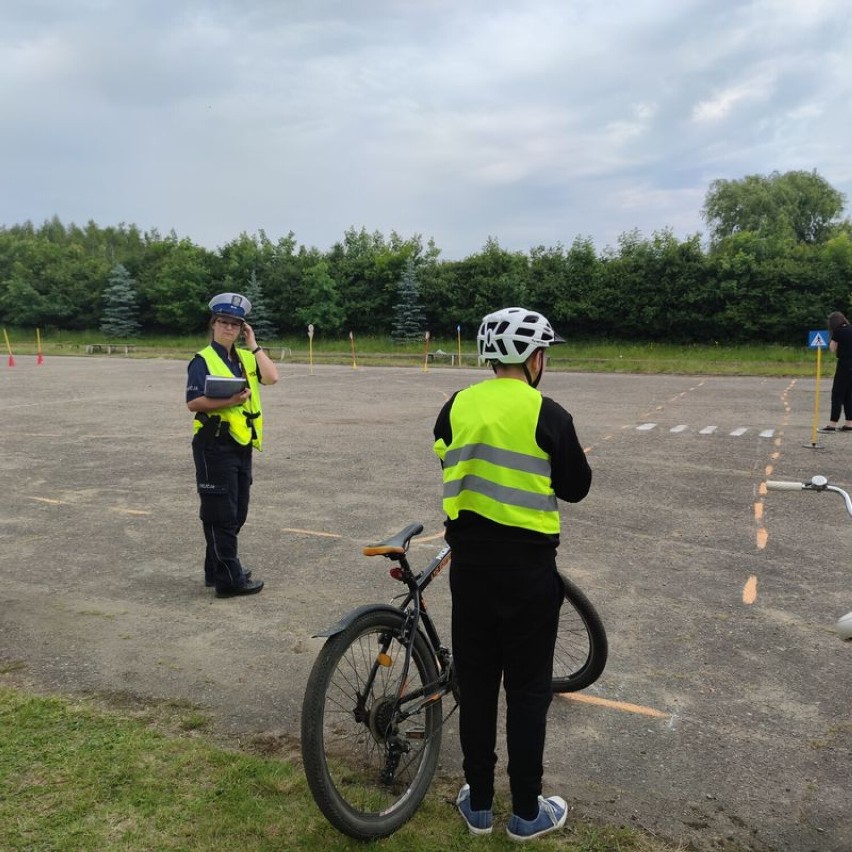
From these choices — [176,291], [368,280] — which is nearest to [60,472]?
[368,280]

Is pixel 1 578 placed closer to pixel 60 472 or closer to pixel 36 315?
pixel 60 472

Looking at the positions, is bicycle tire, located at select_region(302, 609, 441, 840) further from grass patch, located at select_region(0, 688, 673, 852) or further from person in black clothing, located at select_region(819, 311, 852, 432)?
person in black clothing, located at select_region(819, 311, 852, 432)

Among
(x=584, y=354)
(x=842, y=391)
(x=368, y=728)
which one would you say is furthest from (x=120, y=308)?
(x=368, y=728)

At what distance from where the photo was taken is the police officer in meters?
4.93

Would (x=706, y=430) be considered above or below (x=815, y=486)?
below

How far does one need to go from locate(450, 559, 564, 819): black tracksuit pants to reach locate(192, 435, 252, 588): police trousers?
8.62ft

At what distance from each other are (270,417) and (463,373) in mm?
15052

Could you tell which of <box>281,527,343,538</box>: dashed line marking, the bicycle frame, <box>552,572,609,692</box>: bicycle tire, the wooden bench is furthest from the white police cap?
the wooden bench

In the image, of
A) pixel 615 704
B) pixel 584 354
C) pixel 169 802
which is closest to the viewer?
pixel 169 802

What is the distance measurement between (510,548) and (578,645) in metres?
1.48

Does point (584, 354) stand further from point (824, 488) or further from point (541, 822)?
point (541, 822)

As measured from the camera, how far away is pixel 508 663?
9.06ft

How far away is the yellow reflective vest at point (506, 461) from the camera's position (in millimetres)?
2666

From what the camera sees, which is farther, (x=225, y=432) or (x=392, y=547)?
(x=225, y=432)
